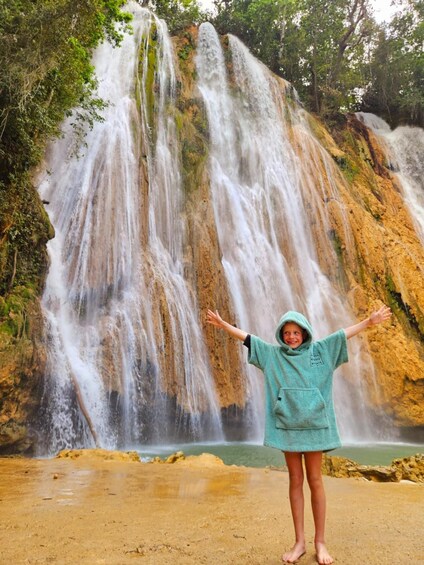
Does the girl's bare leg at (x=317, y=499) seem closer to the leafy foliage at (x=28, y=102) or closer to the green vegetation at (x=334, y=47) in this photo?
the leafy foliage at (x=28, y=102)

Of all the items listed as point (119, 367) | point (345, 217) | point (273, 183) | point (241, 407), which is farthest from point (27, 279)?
point (345, 217)

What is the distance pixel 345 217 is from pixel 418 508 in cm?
1551

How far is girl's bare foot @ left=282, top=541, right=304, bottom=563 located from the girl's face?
3.45 ft

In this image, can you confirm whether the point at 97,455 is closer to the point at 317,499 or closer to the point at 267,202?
the point at 317,499

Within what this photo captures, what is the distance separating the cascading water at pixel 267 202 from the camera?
1448 cm

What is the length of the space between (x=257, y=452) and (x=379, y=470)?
13.6 feet

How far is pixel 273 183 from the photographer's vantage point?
18125 millimetres

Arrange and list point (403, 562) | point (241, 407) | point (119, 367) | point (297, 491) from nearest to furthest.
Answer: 1. point (403, 562)
2. point (297, 491)
3. point (119, 367)
4. point (241, 407)

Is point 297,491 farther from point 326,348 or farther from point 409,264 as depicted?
point 409,264

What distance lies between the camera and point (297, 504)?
2.58m

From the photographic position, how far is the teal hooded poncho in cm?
259

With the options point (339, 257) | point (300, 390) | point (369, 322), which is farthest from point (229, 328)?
point (339, 257)

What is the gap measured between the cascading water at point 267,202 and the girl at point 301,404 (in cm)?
1040

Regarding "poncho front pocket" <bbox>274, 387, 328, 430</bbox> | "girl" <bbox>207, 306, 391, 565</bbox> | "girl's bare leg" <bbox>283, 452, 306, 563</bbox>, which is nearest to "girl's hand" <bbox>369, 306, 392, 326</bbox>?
"girl" <bbox>207, 306, 391, 565</bbox>
